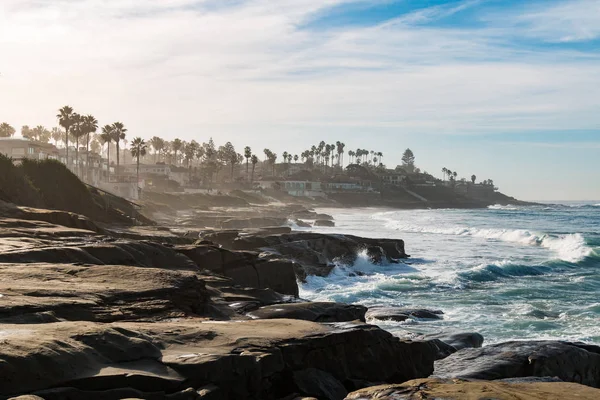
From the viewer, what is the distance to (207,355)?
879cm

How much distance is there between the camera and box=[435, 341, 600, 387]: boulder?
1222cm

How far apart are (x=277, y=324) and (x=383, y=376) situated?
7.40ft

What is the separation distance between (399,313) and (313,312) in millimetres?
6567

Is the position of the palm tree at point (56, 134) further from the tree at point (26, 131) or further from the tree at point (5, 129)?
the tree at point (5, 129)

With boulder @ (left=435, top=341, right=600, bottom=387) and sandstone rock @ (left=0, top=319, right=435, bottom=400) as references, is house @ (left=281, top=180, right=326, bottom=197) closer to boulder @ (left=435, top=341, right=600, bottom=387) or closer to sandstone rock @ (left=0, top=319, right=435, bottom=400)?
boulder @ (left=435, top=341, right=600, bottom=387)

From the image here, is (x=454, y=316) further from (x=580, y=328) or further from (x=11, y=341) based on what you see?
(x=11, y=341)

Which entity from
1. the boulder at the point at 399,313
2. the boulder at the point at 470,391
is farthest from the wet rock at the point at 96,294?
the boulder at the point at 399,313

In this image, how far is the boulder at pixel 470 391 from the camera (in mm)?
7570

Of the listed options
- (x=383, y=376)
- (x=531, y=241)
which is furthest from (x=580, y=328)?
(x=531, y=241)

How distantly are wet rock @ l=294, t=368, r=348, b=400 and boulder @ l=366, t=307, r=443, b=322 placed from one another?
10.4 m

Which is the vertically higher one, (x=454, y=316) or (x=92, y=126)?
(x=92, y=126)

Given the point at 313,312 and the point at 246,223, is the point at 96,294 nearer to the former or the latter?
the point at 313,312

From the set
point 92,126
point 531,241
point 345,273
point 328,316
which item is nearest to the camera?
point 328,316

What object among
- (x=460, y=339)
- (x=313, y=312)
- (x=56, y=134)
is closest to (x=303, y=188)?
(x=56, y=134)
